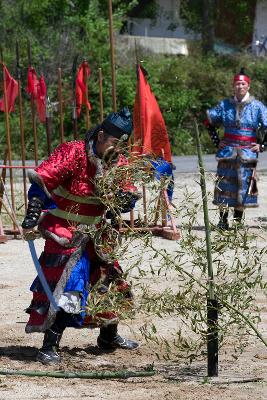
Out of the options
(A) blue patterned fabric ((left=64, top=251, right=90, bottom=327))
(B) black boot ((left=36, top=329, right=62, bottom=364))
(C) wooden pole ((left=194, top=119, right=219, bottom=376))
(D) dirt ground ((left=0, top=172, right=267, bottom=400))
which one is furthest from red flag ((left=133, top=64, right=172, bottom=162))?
(C) wooden pole ((left=194, top=119, right=219, bottom=376))

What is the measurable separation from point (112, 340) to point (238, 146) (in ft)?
16.6

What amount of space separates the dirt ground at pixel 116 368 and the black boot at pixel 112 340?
5 cm

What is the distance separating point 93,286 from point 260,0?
27189 mm

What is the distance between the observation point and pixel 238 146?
11344 mm

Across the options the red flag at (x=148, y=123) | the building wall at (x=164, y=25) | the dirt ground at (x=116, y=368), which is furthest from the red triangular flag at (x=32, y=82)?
the building wall at (x=164, y=25)

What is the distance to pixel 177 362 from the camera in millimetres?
6375

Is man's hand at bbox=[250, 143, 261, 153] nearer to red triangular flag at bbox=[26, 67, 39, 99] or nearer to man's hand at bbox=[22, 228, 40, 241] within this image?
red triangular flag at bbox=[26, 67, 39, 99]

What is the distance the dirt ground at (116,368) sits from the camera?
551 cm

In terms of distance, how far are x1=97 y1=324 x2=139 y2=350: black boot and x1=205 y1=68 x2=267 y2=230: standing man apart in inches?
183

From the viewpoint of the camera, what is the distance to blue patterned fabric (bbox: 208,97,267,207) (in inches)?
442

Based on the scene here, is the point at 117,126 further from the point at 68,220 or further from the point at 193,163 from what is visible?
the point at 193,163

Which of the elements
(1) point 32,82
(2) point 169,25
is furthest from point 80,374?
(2) point 169,25

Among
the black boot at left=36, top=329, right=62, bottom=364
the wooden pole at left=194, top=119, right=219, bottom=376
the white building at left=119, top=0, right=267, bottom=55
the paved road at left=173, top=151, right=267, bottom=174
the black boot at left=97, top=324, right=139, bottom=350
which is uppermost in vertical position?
the wooden pole at left=194, top=119, right=219, bottom=376

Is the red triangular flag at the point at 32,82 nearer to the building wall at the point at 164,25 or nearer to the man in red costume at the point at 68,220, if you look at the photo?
the man in red costume at the point at 68,220
